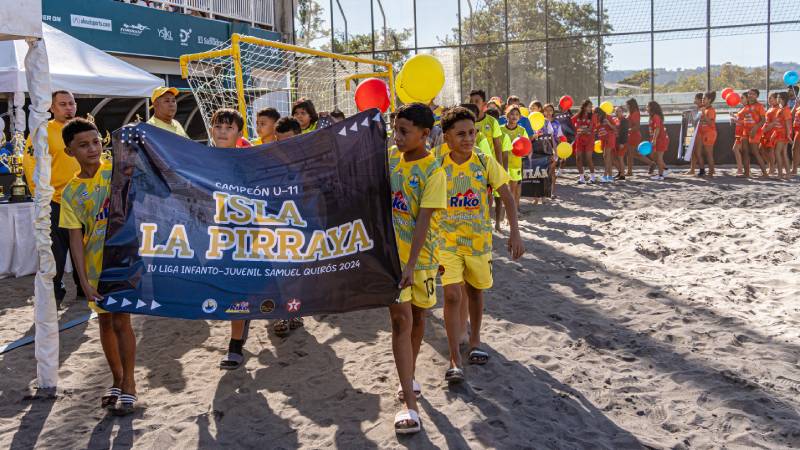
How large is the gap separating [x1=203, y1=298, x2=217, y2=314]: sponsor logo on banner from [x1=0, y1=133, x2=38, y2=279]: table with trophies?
17.0 feet

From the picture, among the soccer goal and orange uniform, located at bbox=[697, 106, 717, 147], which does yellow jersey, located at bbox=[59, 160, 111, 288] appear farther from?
orange uniform, located at bbox=[697, 106, 717, 147]

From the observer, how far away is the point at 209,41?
67.2 ft

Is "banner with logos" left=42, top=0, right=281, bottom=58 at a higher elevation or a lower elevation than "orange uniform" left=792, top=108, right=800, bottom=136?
higher

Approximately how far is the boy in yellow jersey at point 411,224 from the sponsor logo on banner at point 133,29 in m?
15.3

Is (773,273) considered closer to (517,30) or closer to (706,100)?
(706,100)

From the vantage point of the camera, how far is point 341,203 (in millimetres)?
3916

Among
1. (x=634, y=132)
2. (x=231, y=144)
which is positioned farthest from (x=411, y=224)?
(x=634, y=132)

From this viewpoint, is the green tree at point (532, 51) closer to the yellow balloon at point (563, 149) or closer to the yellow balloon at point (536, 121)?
the yellow balloon at point (563, 149)

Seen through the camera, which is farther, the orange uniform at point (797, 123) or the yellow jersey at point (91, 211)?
the orange uniform at point (797, 123)

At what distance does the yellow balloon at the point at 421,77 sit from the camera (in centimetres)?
549

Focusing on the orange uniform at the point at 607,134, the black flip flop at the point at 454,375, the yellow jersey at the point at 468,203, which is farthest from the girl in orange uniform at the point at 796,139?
the black flip flop at the point at 454,375

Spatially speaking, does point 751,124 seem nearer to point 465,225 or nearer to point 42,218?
point 465,225

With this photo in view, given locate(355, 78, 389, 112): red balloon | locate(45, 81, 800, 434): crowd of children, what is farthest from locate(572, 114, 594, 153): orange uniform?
locate(45, 81, 800, 434): crowd of children

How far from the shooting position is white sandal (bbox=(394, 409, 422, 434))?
3.76 meters
